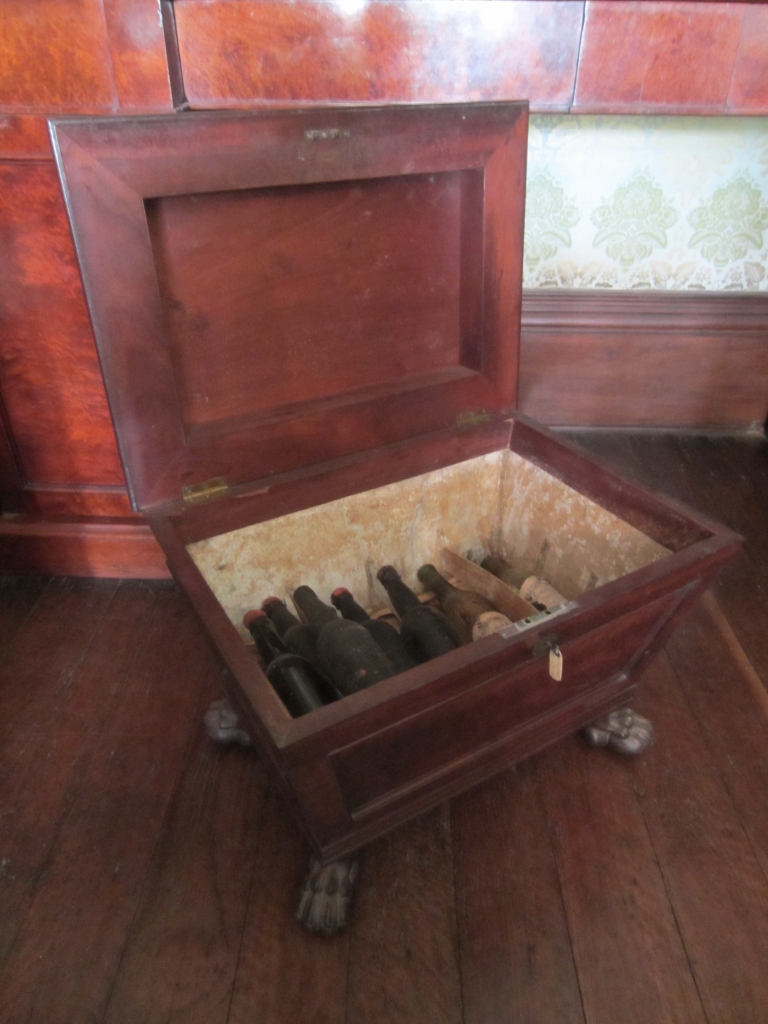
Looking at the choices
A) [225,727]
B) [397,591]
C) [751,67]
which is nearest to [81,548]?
[225,727]

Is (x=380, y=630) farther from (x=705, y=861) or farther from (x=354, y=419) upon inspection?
(x=705, y=861)

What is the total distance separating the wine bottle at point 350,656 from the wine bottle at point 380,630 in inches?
1.1

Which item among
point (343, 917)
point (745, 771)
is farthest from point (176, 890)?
point (745, 771)

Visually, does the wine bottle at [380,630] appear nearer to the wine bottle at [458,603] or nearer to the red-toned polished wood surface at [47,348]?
the wine bottle at [458,603]

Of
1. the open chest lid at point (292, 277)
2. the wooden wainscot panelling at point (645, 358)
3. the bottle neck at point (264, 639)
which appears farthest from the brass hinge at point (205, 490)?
the wooden wainscot panelling at point (645, 358)

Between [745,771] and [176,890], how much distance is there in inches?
28.9

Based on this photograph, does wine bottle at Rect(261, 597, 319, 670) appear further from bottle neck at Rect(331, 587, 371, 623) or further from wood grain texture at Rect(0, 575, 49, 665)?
wood grain texture at Rect(0, 575, 49, 665)

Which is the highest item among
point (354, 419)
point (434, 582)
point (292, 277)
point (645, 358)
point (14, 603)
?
point (292, 277)

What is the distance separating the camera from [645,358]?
170cm

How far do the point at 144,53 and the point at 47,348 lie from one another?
441mm

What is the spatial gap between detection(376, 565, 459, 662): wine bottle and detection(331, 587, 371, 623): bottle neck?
51 millimetres

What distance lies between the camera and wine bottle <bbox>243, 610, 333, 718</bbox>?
2.51 feet

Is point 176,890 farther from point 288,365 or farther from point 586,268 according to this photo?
point 586,268

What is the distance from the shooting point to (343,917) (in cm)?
75
